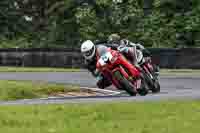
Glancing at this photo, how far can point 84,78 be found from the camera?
23.3 m

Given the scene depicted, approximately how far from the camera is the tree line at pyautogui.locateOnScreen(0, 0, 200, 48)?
123ft

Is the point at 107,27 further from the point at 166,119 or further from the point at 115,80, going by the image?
the point at 166,119

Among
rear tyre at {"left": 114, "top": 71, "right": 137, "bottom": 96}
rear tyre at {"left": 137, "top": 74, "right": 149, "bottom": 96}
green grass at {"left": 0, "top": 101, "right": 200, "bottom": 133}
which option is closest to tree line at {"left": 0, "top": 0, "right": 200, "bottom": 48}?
rear tyre at {"left": 137, "top": 74, "right": 149, "bottom": 96}

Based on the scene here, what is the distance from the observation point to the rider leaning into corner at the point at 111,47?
1420 centimetres

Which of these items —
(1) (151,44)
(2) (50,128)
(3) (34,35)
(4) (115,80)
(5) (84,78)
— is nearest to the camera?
(2) (50,128)

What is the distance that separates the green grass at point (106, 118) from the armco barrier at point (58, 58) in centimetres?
1678

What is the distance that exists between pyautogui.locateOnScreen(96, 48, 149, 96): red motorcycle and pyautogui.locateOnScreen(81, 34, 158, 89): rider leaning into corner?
0.14 m

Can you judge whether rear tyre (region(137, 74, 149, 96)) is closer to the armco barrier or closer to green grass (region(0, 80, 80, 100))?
green grass (region(0, 80, 80, 100))

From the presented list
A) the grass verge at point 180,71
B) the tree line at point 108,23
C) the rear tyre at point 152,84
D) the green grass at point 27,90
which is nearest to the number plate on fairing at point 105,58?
the rear tyre at point 152,84

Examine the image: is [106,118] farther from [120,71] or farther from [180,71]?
[180,71]

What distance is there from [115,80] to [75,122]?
588 cm

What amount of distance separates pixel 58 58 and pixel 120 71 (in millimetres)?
15519

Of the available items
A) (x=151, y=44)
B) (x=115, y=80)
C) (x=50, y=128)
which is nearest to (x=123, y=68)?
(x=115, y=80)

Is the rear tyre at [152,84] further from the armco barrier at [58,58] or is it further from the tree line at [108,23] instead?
the tree line at [108,23]
